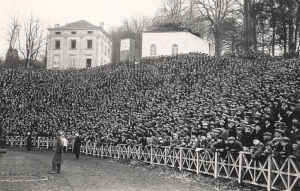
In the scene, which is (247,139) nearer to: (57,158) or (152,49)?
(57,158)

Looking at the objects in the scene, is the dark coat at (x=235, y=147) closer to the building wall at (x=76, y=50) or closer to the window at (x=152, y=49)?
the window at (x=152, y=49)

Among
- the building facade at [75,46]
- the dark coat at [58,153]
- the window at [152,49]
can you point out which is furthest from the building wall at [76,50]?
the dark coat at [58,153]

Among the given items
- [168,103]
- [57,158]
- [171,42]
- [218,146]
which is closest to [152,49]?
[171,42]

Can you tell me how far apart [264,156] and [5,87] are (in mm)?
39441


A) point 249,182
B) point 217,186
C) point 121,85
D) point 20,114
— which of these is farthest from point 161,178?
point 20,114

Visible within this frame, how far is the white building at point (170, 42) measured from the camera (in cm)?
5472

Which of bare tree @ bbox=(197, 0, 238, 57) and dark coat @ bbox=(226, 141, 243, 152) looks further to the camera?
bare tree @ bbox=(197, 0, 238, 57)

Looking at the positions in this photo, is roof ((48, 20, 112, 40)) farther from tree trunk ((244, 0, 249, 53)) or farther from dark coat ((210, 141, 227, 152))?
dark coat ((210, 141, 227, 152))

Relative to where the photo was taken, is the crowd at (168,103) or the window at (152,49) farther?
the window at (152,49)

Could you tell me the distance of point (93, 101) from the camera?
131 ft

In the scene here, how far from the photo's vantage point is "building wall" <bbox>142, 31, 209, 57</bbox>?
2153 inches

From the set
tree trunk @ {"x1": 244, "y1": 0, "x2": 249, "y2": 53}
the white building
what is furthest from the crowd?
the white building

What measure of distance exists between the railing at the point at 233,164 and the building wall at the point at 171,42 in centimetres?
3353

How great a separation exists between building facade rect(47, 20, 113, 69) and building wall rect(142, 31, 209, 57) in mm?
14178
